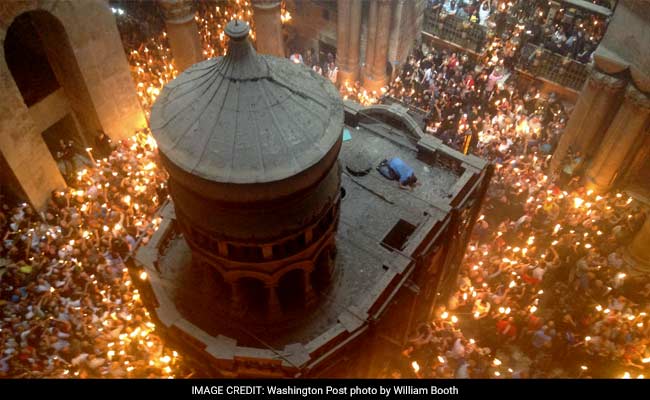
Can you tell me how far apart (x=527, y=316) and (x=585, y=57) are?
14.8 metres

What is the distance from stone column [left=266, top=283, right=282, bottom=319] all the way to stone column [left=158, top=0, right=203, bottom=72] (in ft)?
46.5

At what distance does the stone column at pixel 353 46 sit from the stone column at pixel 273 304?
18.7m

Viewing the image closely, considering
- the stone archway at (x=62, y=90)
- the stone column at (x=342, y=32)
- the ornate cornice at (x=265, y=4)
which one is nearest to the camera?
the stone archway at (x=62, y=90)

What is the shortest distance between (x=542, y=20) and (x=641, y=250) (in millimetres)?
13991

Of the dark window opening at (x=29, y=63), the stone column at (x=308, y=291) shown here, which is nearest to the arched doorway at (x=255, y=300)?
the stone column at (x=308, y=291)

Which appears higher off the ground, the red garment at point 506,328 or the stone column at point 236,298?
the stone column at point 236,298

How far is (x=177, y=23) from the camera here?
22781 millimetres

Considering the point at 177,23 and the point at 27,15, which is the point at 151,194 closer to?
the point at 177,23

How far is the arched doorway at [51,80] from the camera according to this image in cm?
2186

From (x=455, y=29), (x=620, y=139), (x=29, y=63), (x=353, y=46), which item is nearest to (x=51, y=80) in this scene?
(x=29, y=63)

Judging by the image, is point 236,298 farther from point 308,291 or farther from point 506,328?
point 506,328

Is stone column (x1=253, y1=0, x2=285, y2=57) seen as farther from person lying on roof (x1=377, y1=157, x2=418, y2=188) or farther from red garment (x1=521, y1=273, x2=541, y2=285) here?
red garment (x1=521, y1=273, x2=541, y2=285)

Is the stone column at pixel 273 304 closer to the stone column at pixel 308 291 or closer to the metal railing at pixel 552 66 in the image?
the stone column at pixel 308 291
